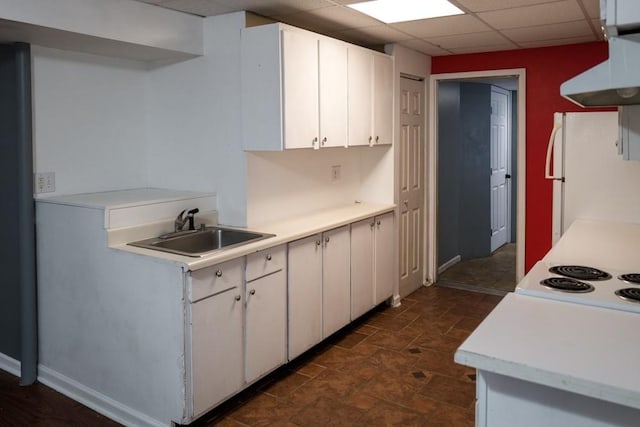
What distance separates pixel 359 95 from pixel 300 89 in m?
0.79

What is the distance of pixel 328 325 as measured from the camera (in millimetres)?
3652

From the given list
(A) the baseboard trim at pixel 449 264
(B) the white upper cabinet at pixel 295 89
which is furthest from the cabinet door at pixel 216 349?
(A) the baseboard trim at pixel 449 264

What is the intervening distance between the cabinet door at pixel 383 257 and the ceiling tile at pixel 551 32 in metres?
1.65

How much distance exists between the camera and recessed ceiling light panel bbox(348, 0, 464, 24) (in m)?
3.17

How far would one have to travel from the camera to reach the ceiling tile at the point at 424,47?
4359mm

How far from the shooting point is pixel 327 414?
2.86 metres

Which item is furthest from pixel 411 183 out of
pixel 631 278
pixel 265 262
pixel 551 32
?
pixel 631 278

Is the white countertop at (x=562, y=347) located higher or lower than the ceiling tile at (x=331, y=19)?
lower

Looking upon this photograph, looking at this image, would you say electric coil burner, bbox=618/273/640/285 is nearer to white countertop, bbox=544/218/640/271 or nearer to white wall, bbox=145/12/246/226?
white countertop, bbox=544/218/640/271

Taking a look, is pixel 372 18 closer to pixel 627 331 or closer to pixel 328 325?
pixel 328 325

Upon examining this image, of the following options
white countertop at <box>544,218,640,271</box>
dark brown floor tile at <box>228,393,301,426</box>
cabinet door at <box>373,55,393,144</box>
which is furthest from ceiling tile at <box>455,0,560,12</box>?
dark brown floor tile at <box>228,393,301,426</box>

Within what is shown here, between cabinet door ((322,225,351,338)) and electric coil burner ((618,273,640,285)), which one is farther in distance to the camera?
cabinet door ((322,225,351,338))

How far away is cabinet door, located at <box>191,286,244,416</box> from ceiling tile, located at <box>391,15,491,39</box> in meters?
2.16

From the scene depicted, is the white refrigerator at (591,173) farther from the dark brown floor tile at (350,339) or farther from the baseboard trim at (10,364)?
the baseboard trim at (10,364)
